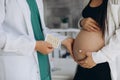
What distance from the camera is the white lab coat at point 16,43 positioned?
4.95 feet

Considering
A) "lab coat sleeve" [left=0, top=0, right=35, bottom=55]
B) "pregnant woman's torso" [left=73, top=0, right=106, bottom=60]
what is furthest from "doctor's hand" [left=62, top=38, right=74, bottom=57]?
"lab coat sleeve" [left=0, top=0, right=35, bottom=55]

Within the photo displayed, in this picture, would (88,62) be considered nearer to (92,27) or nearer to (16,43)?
(92,27)

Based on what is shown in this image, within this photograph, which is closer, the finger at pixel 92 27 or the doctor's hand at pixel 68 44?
the finger at pixel 92 27

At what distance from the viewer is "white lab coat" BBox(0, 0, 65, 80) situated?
4.95ft

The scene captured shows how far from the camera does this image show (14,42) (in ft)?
4.92

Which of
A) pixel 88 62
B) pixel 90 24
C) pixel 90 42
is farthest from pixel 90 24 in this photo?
pixel 88 62

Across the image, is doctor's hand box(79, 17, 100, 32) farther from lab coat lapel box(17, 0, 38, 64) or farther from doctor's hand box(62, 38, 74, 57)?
lab coat lapel box(17, 0, 38, 64)

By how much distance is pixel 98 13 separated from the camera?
A: 162cm

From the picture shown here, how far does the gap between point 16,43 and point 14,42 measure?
1 centimetres

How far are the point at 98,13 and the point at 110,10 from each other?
0.08 m

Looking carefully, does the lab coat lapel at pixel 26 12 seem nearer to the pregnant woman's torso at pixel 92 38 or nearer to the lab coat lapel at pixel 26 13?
the lab coat lapel at pixel 26 13

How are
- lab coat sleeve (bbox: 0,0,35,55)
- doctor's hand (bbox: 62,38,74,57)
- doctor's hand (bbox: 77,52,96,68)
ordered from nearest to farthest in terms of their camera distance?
lab coat sleeve (bbox: 0,0,35,55) → doctor's hand (bbox: 77,52,96,68) → doctor's hand (bbox: 62,38,74,57)

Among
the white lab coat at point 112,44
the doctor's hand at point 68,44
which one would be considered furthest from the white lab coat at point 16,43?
the white lab coat at point 112,44

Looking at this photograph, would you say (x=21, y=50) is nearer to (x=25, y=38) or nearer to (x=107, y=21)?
(x=25, y=38)
